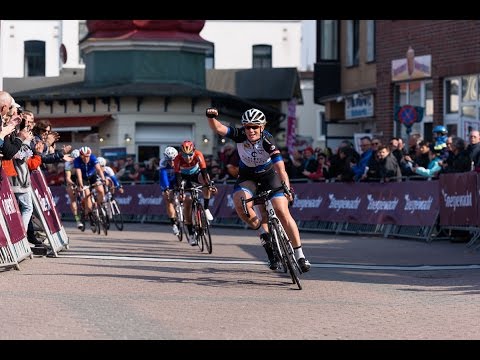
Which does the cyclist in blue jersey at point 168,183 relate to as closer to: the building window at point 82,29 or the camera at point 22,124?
the camera at point 22,124

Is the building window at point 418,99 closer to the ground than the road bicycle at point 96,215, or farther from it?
farther from it

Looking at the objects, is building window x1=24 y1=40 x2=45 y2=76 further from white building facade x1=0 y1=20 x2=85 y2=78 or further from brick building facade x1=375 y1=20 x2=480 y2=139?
brick building facade x1=375 y1=20 x2=480 y2=139

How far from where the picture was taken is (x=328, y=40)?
43.5 metres

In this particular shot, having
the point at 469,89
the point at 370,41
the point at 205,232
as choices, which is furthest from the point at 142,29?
the point at 205,232

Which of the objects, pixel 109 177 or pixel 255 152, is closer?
pixel 255 152

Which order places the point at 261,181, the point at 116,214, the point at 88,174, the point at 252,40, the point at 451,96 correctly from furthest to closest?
the point at 252,40 → the point at 451,96 → the point at 116,214 → the point at 88,174 → the point at 261,181

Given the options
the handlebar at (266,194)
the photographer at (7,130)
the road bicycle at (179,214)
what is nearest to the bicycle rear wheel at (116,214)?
the road bicycle at (179,214)

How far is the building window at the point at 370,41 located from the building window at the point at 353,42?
124 centimetres

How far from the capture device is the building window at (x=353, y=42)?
41656 millimetres

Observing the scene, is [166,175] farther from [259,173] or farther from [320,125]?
[320,125]

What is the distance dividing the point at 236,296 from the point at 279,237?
1.34 m

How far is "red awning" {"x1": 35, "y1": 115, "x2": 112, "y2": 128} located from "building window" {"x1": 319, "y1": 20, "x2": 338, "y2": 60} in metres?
8.84
